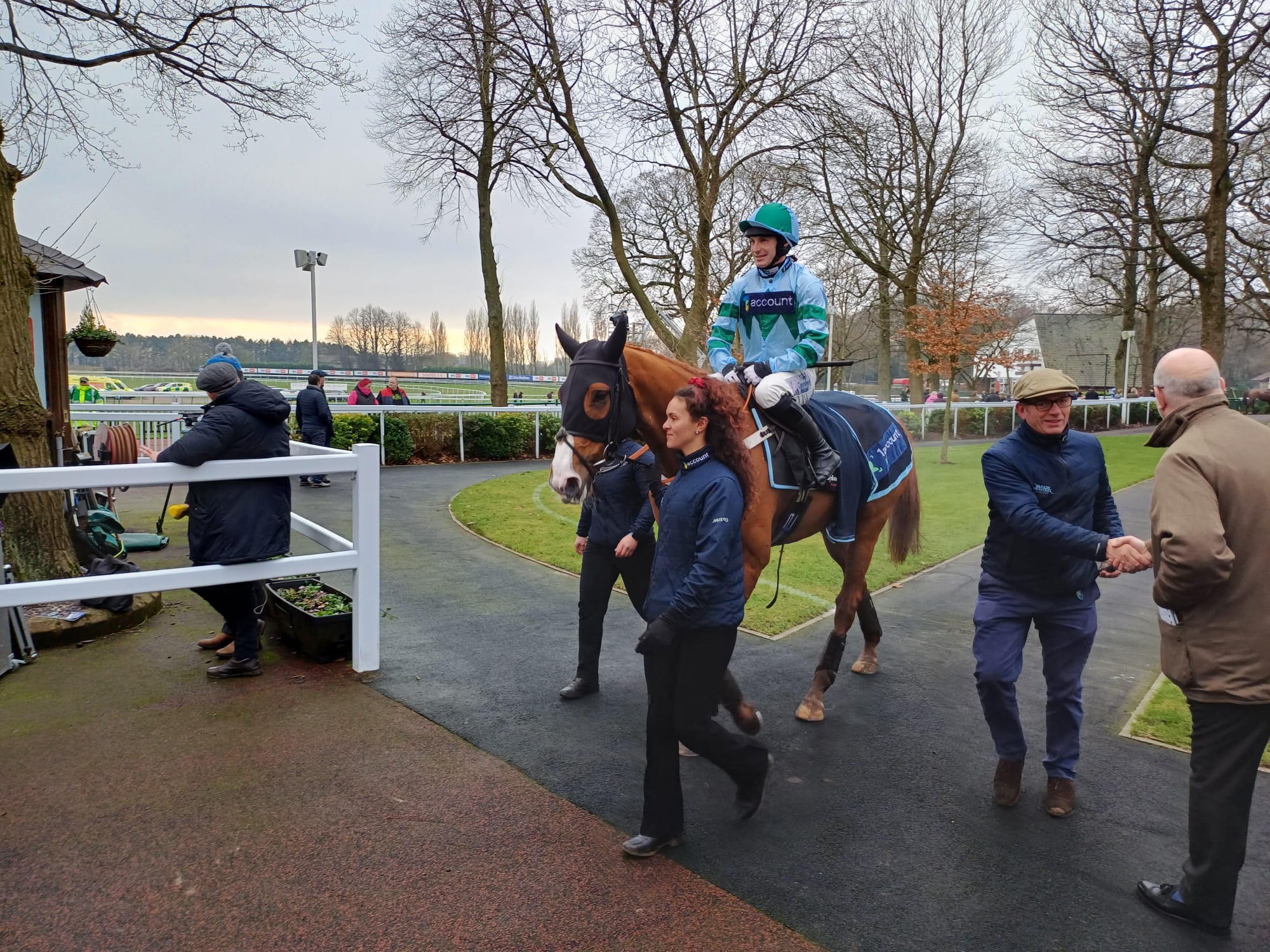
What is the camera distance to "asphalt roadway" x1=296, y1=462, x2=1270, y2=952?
274 centimetres

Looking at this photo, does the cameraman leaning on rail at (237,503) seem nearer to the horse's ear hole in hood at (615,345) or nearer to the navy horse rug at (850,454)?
the horse's ear hole in hood at (615,345)

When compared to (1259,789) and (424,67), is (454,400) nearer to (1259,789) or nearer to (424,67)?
(424,67)

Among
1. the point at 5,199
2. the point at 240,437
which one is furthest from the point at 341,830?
the point at 5,199

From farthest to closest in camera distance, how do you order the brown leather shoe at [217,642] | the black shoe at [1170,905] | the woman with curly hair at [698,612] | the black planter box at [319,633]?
the brown leather shoe at [217,642]
the black planter box at [319,633]
the woman with curly hair at [698,612]
the black shoe at [1170,905]

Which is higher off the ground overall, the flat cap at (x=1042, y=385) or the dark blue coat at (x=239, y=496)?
the flat cap at (x=1042, y=385)

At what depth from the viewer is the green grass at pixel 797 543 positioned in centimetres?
687

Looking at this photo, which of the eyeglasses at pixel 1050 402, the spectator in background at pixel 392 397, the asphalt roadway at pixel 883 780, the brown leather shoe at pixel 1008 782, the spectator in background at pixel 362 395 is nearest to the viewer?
the asphalt roadway at pixel 883 780

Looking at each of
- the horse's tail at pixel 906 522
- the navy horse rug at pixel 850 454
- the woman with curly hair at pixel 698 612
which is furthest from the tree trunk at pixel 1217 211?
the woman with curly hair at pixel 698 612

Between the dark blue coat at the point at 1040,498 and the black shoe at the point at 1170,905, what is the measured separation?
1.14 m

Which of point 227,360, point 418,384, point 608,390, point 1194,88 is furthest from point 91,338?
point 418,384

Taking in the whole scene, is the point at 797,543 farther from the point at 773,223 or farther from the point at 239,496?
the point at 239,496

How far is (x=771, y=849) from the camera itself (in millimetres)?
3115

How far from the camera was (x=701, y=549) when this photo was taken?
289cm

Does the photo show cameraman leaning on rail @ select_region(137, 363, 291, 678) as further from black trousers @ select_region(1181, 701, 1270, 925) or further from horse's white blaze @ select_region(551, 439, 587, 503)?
black trousers @ select_region(1181, 701, 1270, 925)
